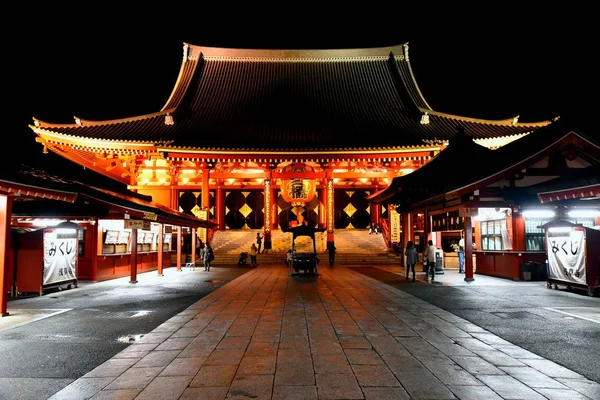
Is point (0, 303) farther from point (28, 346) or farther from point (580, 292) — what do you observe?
point (580, 292)

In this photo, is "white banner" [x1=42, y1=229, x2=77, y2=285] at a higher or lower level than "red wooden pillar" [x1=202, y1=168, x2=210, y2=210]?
lower

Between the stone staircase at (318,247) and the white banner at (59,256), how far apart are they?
11311 millimetres

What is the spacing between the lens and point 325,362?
515 cm

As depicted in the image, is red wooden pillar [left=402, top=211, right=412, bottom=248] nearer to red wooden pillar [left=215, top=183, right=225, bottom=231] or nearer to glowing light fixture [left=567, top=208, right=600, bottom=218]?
glowing light fixture [left=567, top=208, right=600, bottom=218]

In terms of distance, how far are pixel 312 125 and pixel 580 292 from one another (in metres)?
19.1

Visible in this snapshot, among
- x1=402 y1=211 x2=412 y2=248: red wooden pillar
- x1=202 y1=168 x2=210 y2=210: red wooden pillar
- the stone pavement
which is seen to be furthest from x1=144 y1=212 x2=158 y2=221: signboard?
x1=402 y1=211 x2=412 y2=248: red wooden pillar

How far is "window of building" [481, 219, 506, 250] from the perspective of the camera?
16.0 metres

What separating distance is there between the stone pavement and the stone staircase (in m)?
15.3

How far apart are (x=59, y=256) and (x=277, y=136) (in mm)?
15746

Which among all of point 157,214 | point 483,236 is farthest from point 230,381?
point 483,236

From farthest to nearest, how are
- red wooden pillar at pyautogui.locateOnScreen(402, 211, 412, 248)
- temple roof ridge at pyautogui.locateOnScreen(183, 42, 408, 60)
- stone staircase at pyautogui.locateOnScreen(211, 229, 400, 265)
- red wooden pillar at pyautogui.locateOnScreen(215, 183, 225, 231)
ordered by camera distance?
temple roof ridge at pyautogui.locateOnScreen(183, 42, 408, 60) → red wooden pillar at pyautogui.locateOnScreen(215, 183, 225, 231) → stone staircase at pyautogui.locateOnScreen(211, 229, 400, 265) → red wooden pillar at pyautogui.locateOnScreen(402, 211, 412, 248)

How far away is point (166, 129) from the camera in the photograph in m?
26.1

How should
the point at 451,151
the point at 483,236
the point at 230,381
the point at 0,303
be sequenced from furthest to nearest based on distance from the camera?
the point at 451,151
the point at 483,236
the point at 0,303
the point at 230,381

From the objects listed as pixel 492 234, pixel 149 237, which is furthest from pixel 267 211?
pixel 492 234
